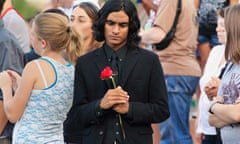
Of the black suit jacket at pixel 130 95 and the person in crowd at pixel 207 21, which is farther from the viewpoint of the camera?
the person in crowd at pixel 207 21

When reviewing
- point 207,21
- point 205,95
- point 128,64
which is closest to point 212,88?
point 128,64

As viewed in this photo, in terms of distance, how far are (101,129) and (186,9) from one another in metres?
2.65

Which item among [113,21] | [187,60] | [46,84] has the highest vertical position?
[113,21]

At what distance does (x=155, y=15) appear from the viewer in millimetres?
7699

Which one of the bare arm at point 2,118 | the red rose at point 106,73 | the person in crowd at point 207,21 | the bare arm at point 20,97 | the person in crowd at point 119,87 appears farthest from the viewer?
the person in crowd at point 207,21

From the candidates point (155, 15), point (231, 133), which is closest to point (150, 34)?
point (155, 15)

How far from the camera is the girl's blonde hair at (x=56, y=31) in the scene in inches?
212

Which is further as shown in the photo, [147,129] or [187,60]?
[187,60]

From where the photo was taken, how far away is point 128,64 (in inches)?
202

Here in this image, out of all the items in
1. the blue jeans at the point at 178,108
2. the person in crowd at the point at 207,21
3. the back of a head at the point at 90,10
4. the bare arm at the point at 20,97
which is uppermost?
the back of a head at the point at 90,10

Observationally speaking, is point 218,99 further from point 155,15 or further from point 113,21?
point 155,15

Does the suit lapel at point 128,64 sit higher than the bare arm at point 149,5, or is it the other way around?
the suit lapel at point 128,64

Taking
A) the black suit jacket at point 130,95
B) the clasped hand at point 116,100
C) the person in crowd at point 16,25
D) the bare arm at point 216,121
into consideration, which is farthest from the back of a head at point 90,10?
the bare arm at point 216,121

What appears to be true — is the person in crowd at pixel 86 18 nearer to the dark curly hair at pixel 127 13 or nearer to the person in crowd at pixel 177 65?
the person in crowd at pixel 177 65
